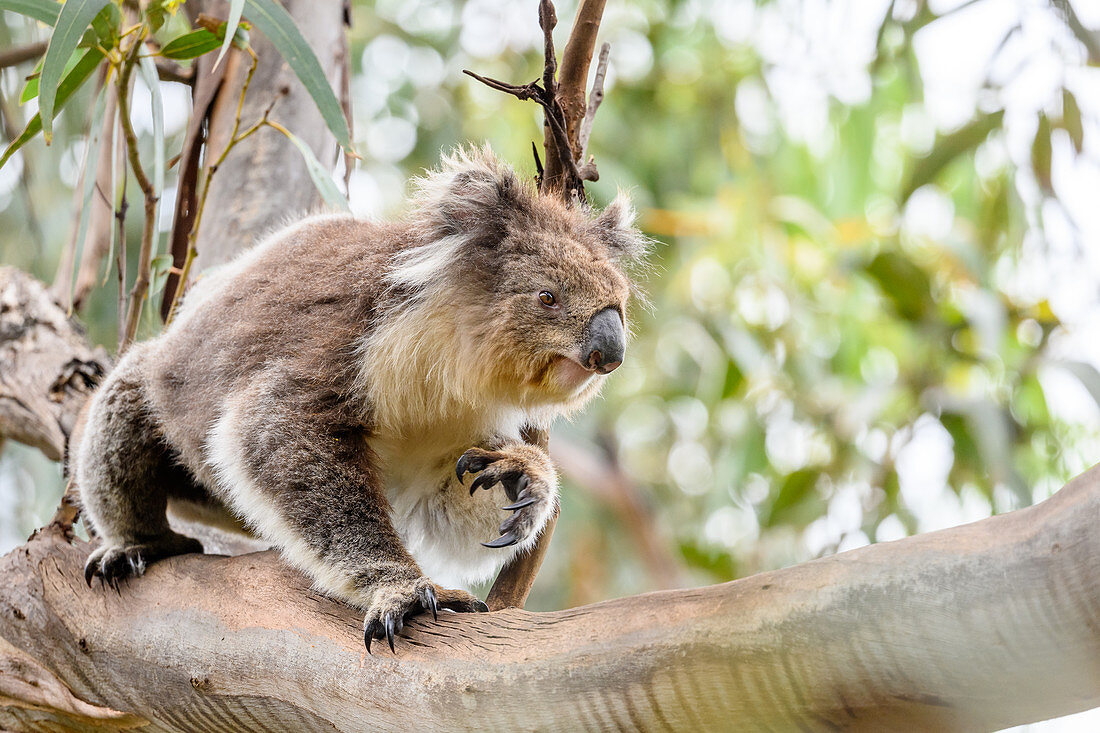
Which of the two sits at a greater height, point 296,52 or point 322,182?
point 296,52

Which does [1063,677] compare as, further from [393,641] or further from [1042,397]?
[1042,397]

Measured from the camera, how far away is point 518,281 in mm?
2146

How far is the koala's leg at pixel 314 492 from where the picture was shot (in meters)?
1.85

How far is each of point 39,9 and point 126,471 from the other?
1.10m

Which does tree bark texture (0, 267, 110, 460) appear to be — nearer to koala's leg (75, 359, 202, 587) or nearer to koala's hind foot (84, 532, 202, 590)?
koala's leg (75, 359, 202, 587)

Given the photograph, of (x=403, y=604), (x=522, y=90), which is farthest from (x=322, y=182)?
(x=403, y=604)

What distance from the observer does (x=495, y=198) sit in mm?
2199

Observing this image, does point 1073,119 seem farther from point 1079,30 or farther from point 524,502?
point 524,502

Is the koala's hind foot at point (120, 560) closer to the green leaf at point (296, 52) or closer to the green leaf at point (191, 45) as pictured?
the green leaf at point (296, 52)

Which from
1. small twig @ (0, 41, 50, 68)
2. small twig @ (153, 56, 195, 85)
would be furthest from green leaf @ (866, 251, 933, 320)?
small twig @ (0, 41, 50, 68)

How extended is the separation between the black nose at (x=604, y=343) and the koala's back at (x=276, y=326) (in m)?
0.48

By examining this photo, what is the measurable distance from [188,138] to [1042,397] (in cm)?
337

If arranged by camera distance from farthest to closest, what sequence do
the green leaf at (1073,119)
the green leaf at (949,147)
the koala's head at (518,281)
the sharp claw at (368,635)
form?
the green leaf at (949,147) → the green leaf at (1073,119) → the koala's head at (518,281) → the sharp claw at (368,635)

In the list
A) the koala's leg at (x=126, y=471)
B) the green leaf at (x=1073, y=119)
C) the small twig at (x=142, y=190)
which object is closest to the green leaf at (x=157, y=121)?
the small twig at (x=142, y=190)
